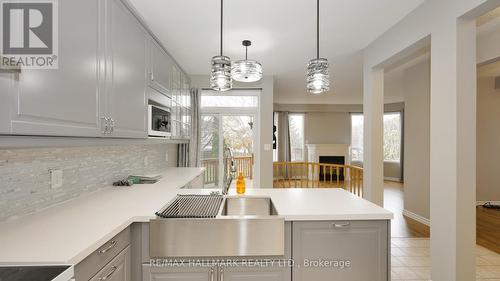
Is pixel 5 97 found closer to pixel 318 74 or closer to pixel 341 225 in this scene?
pixel 318 74

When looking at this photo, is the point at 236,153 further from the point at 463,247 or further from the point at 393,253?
the point at 463,247

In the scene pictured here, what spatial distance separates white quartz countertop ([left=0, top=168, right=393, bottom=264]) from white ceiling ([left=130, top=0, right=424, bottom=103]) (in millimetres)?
1695

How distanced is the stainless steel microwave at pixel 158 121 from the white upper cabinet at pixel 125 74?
0.12m

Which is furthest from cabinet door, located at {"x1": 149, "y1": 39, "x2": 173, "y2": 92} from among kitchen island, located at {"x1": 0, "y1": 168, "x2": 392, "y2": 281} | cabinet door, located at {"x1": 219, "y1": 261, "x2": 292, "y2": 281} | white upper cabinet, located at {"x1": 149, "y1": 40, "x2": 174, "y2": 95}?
cabinet door, located at {"x1": 219, "y1": 261, "x2": 292, "y2": 281}

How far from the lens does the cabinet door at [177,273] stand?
1482 mm

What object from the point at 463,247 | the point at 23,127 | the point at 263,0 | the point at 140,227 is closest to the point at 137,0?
the point at 263,0

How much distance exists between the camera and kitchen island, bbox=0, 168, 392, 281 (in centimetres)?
114

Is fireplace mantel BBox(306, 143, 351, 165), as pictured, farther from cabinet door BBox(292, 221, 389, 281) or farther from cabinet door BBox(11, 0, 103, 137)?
cabinet door BBox(11, 0, 103, 137)

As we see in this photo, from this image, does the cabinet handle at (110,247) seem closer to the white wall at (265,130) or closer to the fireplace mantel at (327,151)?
the white wall at (265,130)

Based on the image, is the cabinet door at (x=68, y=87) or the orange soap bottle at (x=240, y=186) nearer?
the cabinet door at (x=68, y=87)

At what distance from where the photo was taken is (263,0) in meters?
2.25

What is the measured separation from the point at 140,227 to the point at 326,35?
2773mm

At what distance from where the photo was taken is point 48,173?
1.58 meters

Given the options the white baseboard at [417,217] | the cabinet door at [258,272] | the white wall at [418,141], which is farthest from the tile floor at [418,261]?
the cabinet door at [258,272]
